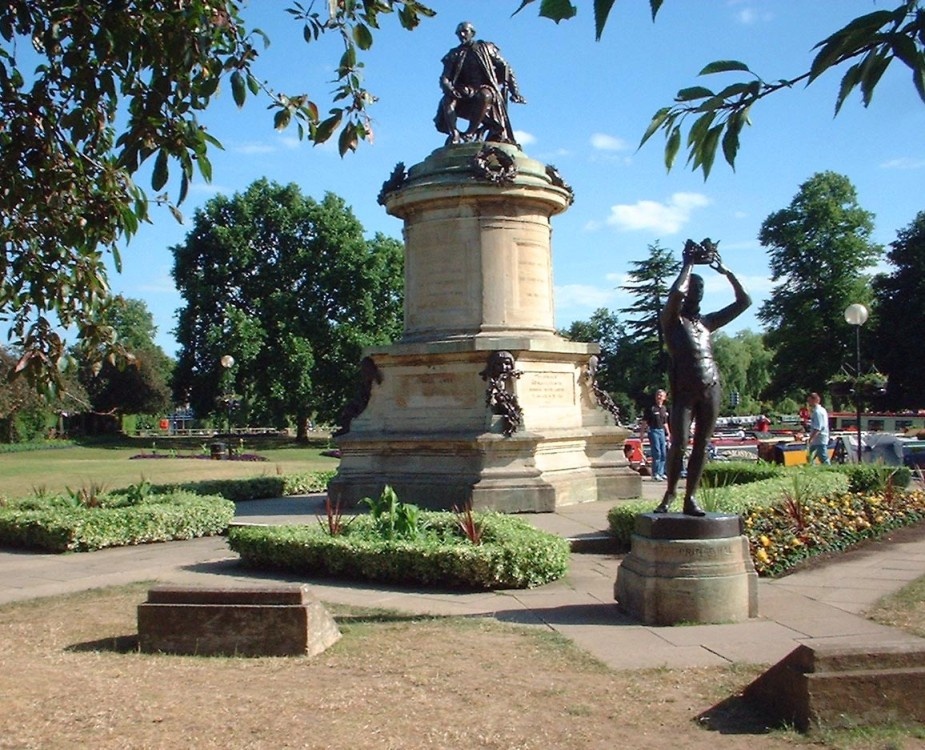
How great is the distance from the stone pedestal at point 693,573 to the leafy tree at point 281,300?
1693 inches

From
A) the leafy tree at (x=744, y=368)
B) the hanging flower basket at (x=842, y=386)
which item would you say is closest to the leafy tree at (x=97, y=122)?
the hanging flower basket at (x=842, y=386)

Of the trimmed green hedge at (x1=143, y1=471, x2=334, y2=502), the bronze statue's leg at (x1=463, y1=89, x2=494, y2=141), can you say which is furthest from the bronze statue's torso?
the trimmed green hedge at (x1=143, y1=471, x2=334, y2=502)

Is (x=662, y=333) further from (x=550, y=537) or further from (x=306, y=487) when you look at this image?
(x=306, y=487)

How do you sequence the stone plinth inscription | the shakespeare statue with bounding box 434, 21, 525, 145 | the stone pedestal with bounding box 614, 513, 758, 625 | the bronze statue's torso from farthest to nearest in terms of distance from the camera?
the shakespeare statue with bounding box 434, 21, 525, 145 < the stone plinth inscription < the bronze statue's torso < the stone pedestal with bounding box 614, 513, 758, 625

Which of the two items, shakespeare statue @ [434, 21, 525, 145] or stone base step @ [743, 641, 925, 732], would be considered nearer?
stone base step @ [743, 641, 925, 732]

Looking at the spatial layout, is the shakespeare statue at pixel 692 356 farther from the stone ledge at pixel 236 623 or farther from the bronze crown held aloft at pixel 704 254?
the stone ledge at pixel 236 623

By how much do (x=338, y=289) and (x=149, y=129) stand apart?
154ft

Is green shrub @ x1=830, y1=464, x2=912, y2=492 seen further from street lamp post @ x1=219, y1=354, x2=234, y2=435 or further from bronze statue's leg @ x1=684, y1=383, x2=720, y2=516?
street lamp post @ x1=219, y1=354, x2=234, y2=435

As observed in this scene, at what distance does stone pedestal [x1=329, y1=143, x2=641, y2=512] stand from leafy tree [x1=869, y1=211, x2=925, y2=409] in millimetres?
39204

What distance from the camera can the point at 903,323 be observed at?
51.3 meters

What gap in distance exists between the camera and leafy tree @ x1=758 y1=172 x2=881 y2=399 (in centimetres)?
5528

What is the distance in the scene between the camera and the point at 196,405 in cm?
5434

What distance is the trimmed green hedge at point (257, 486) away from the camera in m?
18.8

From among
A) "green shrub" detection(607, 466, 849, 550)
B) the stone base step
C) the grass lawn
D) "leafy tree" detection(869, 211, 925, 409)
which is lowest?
the stone base step
